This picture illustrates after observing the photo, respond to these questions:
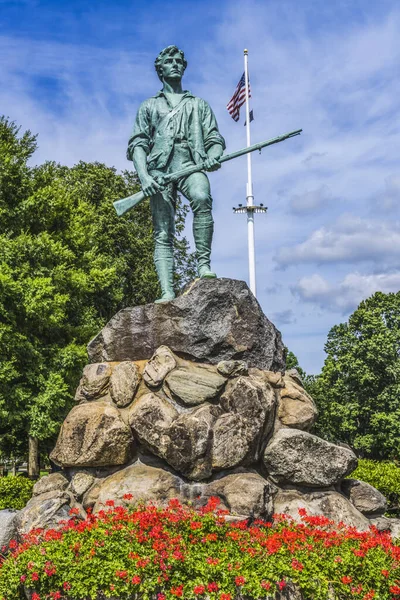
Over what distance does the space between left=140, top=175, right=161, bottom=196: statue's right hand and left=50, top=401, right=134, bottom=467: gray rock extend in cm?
280

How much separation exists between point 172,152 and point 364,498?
4.97 m

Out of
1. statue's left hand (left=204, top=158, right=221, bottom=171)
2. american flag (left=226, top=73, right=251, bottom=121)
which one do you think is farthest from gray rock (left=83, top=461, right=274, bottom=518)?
american flag (left=226, top=73, right=251, bottom=121)

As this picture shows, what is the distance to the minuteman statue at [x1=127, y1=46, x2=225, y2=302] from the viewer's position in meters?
7.96

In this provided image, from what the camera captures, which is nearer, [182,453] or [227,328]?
[182,453]

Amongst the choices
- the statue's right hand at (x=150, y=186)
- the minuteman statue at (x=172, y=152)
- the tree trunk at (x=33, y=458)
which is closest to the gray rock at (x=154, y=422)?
the minuteman statue at (x=172, y=152)

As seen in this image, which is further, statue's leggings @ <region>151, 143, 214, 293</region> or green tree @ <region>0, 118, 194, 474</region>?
green tree @ <region>0, 118, 194, 474</region>

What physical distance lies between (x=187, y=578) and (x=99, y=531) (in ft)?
2.95

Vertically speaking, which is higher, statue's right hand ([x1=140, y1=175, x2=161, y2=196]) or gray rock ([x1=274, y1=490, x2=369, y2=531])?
statue's right hand ([x1=140, y1=175, x2=161, y2=196])

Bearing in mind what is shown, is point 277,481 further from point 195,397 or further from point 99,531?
point 99,531

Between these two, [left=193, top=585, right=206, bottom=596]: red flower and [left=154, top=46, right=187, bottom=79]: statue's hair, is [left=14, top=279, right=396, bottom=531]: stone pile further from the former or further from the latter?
A: [left=154, top=46, right=187, bottom=79]: statue's hair

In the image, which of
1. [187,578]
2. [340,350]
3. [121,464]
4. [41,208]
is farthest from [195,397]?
[340,350]

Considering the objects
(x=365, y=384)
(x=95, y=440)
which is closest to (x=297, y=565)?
(x=95, y=440)

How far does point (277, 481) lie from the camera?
20.8ft

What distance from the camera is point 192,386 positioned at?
6590mm
